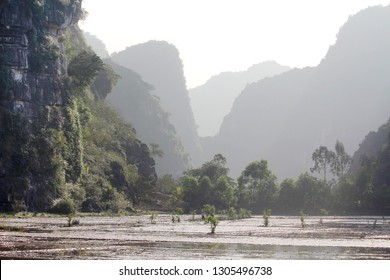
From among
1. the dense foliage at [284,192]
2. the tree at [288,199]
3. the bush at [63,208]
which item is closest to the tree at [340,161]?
the dense foliage at [284,192]

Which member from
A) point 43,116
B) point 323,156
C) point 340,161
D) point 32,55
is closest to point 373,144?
point 340,161

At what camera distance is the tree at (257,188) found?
103m

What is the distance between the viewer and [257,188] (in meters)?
106

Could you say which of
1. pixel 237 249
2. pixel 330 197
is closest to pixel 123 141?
pixel 330 197

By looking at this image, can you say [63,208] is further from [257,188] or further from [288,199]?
[288,199]

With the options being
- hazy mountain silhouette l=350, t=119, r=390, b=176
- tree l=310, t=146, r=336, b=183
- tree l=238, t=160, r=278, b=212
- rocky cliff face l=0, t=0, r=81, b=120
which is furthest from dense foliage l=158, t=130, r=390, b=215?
hazy mountain silhouette l=350, t=119, r=390, b=176

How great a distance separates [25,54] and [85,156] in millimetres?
24958

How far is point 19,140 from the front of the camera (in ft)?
224

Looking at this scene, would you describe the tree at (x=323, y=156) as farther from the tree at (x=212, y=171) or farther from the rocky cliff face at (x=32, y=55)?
the rocky cliff face at (x=32, y=55)

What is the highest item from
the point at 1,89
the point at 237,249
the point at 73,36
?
the point at 73,36

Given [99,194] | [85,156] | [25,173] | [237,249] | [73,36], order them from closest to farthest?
[237,249] < [25,173] < [99,194] < [85,156] < [73,36]

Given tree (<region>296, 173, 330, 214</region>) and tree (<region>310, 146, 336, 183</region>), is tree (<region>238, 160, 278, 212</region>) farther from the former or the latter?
tree (<region>310, 146, 336, 183</region>)

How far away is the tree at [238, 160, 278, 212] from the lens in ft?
337

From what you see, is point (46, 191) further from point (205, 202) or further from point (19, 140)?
point (205, 202)
